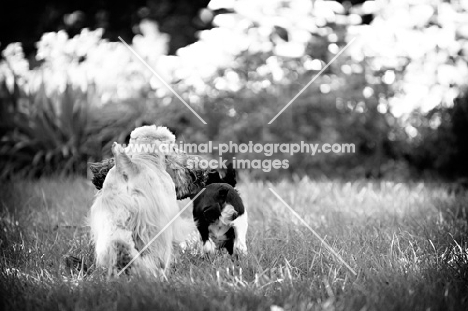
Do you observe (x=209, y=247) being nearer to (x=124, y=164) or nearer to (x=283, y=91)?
(x=124, y=164)

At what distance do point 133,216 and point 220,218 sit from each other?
23.1 inches

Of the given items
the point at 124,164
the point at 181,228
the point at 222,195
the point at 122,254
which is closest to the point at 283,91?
the point at 222,195

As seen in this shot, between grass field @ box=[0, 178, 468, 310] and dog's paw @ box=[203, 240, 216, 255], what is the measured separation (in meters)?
0.06

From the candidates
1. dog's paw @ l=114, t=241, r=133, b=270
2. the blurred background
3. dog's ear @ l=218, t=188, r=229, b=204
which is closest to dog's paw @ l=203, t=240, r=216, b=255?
dog's ear @ l=218, t=188, r=229, b=204

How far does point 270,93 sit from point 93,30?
2495 millimetres

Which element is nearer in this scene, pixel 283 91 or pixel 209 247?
pixel 209 247

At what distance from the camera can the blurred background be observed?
634 cm

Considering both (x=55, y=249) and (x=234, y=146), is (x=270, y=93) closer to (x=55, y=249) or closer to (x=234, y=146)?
(x=234, y=146)

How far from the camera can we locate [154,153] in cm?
271

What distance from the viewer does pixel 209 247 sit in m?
2.94

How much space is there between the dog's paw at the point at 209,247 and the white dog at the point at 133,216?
37 cm

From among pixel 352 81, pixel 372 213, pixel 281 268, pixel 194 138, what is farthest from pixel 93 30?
pixel 281 268

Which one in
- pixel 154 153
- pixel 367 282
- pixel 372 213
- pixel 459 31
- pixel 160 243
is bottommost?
pixel 372 213

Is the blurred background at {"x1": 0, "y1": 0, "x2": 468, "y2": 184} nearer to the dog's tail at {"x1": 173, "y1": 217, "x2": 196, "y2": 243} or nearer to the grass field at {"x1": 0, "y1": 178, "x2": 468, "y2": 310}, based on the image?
the grass field at {"x1": 0, "y1": 178, "x2": 468, "y2": 310}
